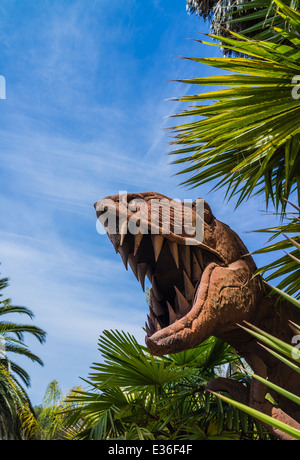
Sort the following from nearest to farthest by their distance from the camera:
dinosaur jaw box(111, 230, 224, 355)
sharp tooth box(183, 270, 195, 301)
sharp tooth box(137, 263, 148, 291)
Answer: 1. dinosaur jaw box(111, 230, 224, 355)
2. sharp tooth box(183, 270, 195, 301)
3. sharp tooth box(137, 263, 148, 291)

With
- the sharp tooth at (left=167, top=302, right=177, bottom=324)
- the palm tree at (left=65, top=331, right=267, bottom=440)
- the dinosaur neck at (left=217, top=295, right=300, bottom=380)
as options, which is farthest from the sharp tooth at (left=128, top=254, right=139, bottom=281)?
the palm tree at (left=65, top=331, right=267, bottom=440)

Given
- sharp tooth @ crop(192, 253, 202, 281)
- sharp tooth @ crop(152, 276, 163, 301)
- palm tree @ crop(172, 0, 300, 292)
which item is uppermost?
palm tree @ crop(172, 0, 300, 292)

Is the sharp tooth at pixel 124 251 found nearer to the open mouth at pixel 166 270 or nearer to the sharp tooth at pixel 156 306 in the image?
Answer: the open mouth at pixel 166 270

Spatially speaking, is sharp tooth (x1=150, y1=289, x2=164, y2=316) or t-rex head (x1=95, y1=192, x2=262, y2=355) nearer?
t-rex head (x1=95, y1=192, x2=262, y2=355)

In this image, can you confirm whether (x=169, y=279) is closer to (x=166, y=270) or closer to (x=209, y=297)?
(x=166, y=270)

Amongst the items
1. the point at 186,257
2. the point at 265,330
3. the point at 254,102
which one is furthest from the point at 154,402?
the point at 254,102

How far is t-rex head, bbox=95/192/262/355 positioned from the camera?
7.86 feet

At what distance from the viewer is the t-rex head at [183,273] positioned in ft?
7.86

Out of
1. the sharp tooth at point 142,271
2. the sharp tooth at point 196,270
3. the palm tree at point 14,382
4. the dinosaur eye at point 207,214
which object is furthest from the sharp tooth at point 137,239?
the palm tree at point 14,382

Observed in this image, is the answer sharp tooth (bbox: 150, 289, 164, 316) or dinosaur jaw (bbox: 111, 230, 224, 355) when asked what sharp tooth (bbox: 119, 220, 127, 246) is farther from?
sharp tooth (bbox: 150, 289, 164, 316)

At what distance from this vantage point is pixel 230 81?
2.73 meters

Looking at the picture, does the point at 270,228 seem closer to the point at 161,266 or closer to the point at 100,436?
the point at 161,266
